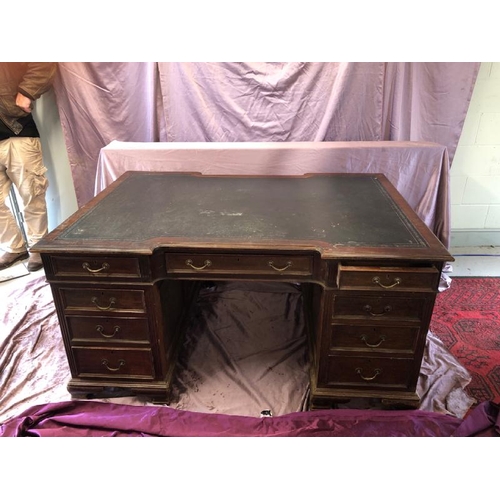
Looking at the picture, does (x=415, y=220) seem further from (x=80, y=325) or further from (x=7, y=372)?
(x=7, y=372)

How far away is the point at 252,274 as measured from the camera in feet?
4.04

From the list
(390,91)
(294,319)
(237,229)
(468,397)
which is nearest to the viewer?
(237,229)

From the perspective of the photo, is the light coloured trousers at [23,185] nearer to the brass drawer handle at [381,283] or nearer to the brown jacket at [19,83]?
the brown jacket at [19,83]

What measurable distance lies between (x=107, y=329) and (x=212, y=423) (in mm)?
489

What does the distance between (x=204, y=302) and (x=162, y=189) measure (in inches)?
26.3

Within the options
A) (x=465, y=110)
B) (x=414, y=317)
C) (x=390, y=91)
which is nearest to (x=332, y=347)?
(x=414, y=317)

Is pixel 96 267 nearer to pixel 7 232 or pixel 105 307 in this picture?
pixel 105 307

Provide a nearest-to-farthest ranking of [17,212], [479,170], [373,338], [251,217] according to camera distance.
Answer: [373,338], [251,217], [479,170], [17,212]

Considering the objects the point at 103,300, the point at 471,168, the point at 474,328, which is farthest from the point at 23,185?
the point at 471,168

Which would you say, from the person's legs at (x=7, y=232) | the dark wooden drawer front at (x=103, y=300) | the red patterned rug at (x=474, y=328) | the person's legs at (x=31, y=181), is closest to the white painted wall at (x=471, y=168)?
the person's legs at (x=31, y=181)

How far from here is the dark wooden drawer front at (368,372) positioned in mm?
1301

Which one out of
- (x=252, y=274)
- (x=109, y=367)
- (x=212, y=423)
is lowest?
(x=212, y=423)

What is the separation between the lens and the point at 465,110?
6.75 feet

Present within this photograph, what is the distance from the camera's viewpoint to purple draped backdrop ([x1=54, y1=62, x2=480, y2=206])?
1965 millimetres
